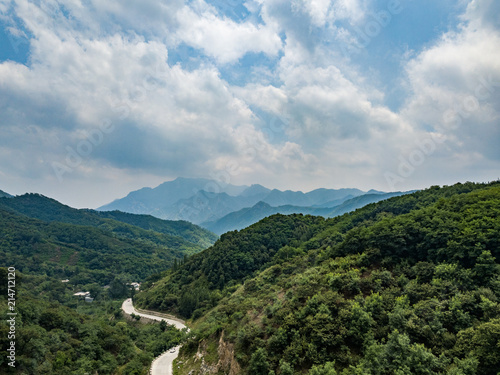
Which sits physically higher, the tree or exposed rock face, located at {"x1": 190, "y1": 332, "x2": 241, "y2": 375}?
the tree

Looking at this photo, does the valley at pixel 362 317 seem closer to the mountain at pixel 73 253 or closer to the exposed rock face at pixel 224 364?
the exposed rock face at pixel 224 364

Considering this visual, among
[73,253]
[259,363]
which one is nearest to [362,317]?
[259,363]

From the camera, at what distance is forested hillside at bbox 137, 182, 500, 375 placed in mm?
17531

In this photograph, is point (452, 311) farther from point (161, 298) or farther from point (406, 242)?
point (161, 298)

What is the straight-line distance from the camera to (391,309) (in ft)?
74.8

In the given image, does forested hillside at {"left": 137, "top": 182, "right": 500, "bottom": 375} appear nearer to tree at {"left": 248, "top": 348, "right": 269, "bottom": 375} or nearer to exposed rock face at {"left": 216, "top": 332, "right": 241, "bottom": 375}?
tree at {"left": 248, "top": 348, "right": 269, "bottom": 375}

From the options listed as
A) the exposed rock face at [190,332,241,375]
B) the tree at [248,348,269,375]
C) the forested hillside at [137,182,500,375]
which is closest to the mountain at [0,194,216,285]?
the exposed rock face at [190,332,241,375]

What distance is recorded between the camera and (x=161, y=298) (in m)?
73.1

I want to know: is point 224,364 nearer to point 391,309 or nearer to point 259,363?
point 259,363

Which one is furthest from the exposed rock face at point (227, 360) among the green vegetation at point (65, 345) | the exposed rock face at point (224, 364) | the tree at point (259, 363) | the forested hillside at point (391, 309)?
the green vegetation at point (65, 345)

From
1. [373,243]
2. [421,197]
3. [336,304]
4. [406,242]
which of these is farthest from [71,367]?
[421,197]

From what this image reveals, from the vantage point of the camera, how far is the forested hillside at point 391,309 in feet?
57.5

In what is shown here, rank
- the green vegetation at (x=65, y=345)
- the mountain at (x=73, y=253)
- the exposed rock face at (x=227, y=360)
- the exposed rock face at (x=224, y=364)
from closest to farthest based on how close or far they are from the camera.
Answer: the exposed rock face at (x=227, y=360) < the exposed rock face at (x=224, y=364) < the green vegetation at (x=65, y=345) < the mountain at (x=73, y=253)

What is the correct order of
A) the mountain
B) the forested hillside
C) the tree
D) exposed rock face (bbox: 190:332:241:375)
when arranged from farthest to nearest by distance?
the mountain
exposed rock face (bbox: 190:332:241:375)
the tree
the forested hillside
